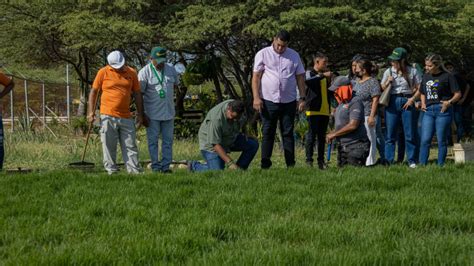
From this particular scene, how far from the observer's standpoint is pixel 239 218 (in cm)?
499

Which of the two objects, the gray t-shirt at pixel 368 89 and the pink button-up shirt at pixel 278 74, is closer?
the pink button-up shirt at pixel 278 74

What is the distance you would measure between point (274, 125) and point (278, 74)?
0.66 metres

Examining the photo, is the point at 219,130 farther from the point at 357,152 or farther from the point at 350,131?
the point at 357,152

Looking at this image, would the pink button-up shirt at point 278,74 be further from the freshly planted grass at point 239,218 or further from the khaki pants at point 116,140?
the khaki pants at point 116,140

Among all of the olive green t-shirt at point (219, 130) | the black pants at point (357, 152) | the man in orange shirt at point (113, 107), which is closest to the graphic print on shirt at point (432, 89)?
the black pants at point (357, 152)

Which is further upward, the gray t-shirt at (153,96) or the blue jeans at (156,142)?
the gray t-shirt at (153,96)

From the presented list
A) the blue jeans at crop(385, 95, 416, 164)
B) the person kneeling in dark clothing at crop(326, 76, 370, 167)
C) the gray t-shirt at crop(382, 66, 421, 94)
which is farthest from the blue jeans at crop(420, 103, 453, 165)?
the person kneeling in dark clothing at crop(326, 76, 370, 167)

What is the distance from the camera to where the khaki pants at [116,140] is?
8.27m

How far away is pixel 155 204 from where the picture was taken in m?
5.45

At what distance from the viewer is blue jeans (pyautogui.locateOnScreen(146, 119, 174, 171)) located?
29.2 ft

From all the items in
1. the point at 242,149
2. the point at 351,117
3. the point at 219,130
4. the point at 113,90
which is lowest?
the point at 242,149

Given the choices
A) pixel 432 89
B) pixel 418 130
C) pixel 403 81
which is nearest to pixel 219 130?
pixel 432 89

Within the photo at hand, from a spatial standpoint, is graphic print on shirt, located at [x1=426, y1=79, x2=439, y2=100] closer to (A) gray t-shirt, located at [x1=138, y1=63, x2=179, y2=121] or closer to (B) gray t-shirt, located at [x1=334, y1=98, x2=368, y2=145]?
(B) gray t-shirt, located at [x1=334, y1=98, x2=368, y2=145]

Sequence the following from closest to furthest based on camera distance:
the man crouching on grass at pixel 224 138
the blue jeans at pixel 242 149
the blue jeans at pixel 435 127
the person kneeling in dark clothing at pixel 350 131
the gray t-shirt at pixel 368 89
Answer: the man crouching on grass at pixel 224 138, the person kneeling in dark clothing at pixel 350 131, the blue jeans at pixel 242 149, the blue jeans at pixel 435 127, the gray t-shirt at pixel 368 89
